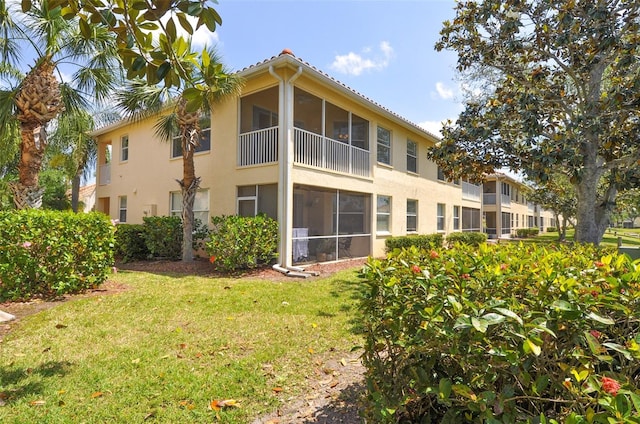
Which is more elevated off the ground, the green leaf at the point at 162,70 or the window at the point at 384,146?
the window at the point at 384,146

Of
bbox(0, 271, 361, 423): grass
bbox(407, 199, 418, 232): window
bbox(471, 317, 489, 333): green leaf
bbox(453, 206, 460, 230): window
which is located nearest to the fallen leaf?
bbox(0, 271, 361, 423): grass

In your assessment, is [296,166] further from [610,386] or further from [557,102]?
[610,386]

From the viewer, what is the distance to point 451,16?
8.22 m

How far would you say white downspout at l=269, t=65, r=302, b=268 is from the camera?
10.3 metres

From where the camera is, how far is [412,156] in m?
17.4

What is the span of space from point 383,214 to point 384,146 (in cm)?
313

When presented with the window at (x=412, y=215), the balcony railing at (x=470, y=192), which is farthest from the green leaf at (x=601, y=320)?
the balcony railing at (x=470, y=192)

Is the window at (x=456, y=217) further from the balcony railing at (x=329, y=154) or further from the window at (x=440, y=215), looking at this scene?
the balcony railing at (x=329, y=154)

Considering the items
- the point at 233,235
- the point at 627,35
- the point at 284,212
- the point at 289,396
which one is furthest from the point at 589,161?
the point at 233,235

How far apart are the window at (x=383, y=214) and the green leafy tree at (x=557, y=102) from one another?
682cm

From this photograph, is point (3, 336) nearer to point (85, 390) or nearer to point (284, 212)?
point (85, 390)

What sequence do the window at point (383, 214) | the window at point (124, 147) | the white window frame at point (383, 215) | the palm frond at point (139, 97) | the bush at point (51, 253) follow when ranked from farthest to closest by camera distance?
the window at point (124, 147) → the window at point (383, 214) → the white window frame at point (383, 215) → the palm frond at point (139, 97) → the bush at point (51, 253)

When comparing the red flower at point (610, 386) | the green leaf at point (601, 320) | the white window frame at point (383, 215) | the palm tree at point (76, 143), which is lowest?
the red flower at point (610, 386)

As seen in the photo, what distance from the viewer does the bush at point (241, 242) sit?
952 cm
